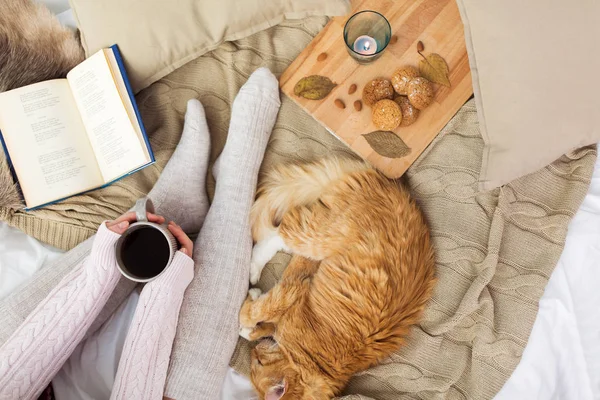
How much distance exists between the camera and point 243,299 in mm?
1060

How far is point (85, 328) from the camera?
2.97ft

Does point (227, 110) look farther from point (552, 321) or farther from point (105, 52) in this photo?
point (552, 321)

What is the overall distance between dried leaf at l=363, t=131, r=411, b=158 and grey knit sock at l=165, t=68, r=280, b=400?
0.96ft

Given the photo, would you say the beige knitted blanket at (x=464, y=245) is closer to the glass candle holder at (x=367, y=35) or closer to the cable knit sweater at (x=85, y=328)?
the glass candle holder at (x=367, y=35)

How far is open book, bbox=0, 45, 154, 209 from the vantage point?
1.01 metres

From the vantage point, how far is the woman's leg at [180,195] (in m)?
0.99

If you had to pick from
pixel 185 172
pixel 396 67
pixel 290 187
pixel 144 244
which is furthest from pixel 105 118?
pixel 396 67

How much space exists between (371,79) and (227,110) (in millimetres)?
414

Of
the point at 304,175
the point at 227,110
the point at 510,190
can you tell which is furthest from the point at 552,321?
the point at 227,110

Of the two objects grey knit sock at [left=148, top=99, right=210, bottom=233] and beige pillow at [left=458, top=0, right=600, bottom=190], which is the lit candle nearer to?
beige pillow at [left=458, top=0, right=600, bottom=190]

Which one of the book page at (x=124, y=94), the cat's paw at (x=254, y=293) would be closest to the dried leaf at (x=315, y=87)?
the book page at (x=124, y=94)

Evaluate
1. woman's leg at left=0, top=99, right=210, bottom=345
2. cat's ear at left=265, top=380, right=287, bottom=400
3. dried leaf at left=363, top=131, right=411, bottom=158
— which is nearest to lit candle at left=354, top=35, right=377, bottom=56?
dried leaf at left=363, top=131, right=411, bottom=158

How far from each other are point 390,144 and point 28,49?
929 mm

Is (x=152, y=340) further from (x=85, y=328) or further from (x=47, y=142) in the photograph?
(x=47, y=142)
